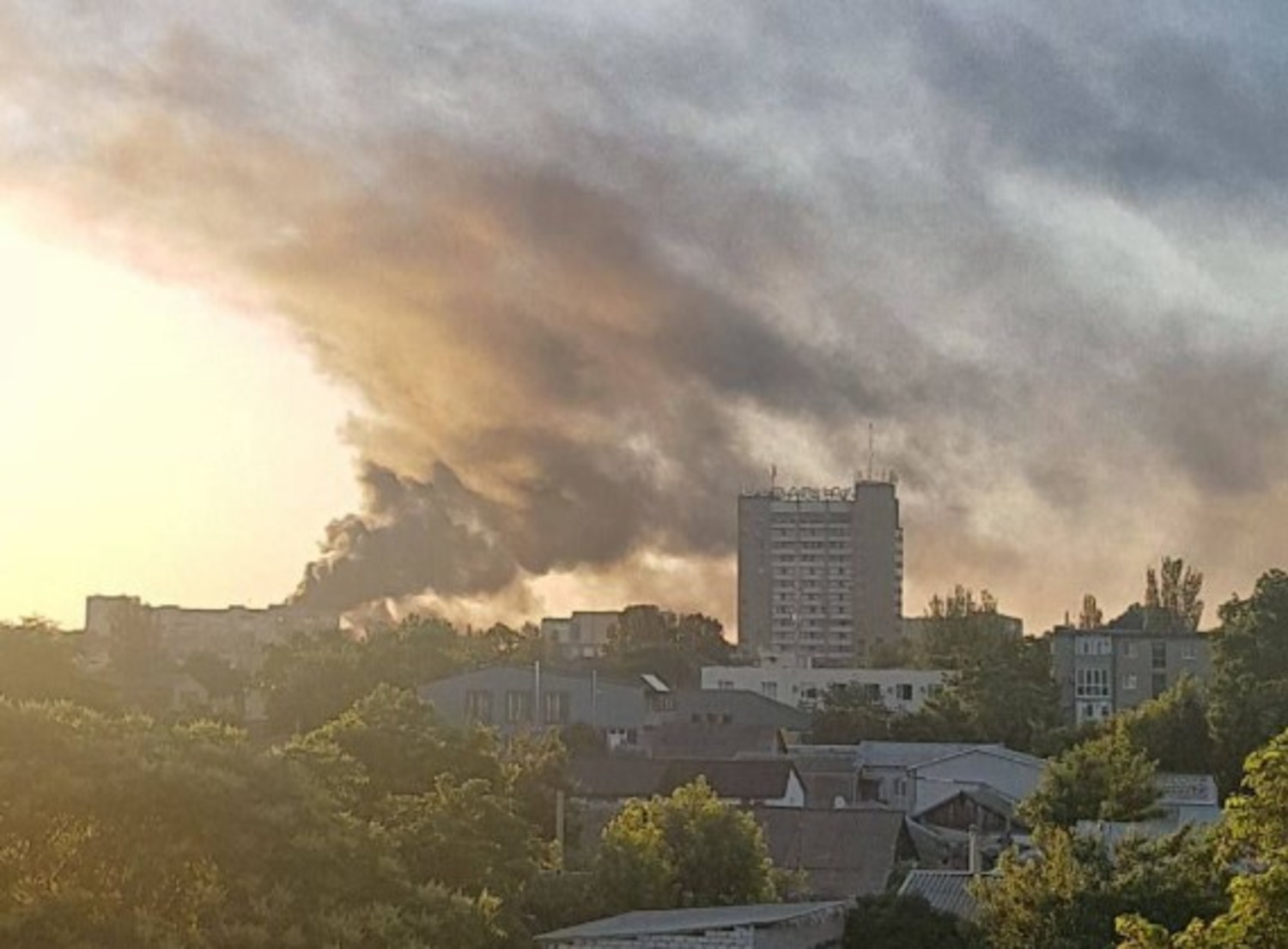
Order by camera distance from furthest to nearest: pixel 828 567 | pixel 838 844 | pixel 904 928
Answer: pixel 828 567 → pixel 838 844 → pixel 904 928

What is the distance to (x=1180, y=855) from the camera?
3606 cm

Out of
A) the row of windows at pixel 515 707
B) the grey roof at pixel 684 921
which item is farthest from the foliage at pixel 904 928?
the row of windows at pixel 515 707

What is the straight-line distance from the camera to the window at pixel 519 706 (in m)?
84.1

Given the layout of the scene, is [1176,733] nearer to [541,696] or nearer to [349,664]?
[541,696]

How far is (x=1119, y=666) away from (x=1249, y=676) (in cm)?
2956

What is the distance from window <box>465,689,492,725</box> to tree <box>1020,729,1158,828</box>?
33718 millimetres

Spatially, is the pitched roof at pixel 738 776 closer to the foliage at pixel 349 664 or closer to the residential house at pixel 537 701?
the foliage at pixel 349 664

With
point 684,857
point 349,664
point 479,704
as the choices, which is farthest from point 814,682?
point 684,857

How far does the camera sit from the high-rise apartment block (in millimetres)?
191500

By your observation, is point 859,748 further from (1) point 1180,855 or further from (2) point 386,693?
(1) point 1180,855

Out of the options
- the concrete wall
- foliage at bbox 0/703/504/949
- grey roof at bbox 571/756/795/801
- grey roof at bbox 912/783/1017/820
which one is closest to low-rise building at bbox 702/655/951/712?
the concrete wall

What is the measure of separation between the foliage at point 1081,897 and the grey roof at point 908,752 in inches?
1468

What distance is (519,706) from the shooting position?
277ft

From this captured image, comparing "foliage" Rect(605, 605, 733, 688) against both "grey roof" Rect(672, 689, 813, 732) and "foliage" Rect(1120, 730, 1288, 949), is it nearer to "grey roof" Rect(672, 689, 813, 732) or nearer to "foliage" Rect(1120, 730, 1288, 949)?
"grey roof" Rect(672, 689, 813, 732)
